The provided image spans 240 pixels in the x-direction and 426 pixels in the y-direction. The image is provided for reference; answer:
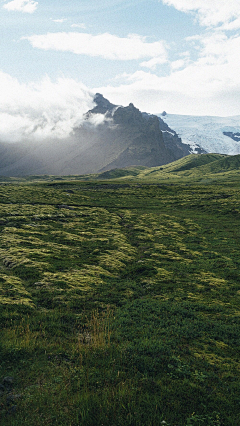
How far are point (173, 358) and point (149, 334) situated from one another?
326 cm

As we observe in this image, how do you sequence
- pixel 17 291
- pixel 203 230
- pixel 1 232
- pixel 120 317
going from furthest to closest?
pixel 203 230 → pixel 1 232 → pixel 17 291 → pixel 120 317

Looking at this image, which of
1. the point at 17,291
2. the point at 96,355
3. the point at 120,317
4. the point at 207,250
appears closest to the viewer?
the point at 96,355

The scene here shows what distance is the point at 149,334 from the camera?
1898 cm

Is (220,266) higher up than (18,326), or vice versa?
(18,326)

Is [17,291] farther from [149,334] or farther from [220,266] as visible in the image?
[220,266]

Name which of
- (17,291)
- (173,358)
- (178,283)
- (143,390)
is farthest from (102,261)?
(143,390)

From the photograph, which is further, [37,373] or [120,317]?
[120,317]

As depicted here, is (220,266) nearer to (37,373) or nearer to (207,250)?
(207,250)

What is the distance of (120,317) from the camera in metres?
21.6

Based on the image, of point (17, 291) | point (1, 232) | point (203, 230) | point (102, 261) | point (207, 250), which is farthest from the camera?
point (203, 230)

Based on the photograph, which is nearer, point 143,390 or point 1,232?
point 143,390

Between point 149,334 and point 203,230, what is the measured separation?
186 feet

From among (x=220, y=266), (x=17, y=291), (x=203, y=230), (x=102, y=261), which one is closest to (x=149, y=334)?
(x=17, y=291)

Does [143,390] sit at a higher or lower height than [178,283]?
higher
